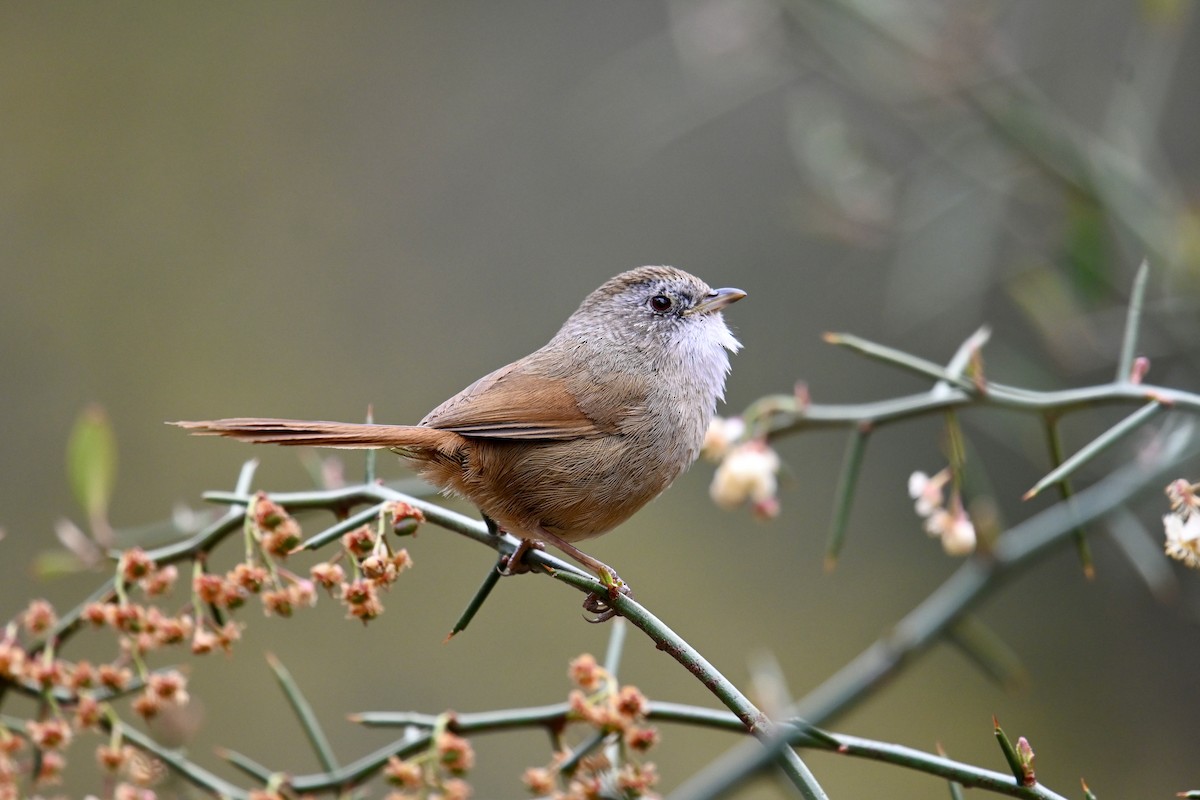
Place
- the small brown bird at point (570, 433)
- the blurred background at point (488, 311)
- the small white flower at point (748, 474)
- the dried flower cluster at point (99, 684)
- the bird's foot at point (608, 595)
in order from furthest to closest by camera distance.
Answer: the blurred background at point (488, 311), the small brown bird at point (570, 433), the small white flower at point (748, 474), the dried flower cluster at point (99, 684), the bird's foot at point (608, 595)

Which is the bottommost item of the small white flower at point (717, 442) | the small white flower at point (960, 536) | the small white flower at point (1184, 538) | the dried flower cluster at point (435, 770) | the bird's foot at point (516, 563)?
the dried flower cluster at point (435, 770)

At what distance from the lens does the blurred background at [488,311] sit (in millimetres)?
5566

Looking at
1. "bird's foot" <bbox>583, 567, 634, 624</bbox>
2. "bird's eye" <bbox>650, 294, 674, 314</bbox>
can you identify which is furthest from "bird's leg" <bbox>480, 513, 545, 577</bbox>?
"bird's eye" <bbox>650, 294, 674, 314</bbox>

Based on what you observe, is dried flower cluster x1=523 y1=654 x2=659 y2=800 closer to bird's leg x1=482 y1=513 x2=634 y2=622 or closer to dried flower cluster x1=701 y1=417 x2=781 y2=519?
bird's leg x1=482 y1=513 x2=634 y2=622

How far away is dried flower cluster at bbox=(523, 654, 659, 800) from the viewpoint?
173cm

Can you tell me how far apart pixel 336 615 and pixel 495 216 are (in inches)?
97.8

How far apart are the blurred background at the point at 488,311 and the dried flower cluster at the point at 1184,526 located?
285 centimetres

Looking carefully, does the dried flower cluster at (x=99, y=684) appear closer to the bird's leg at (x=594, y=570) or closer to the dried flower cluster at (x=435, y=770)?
the dried flower cluster at (x=435, y=770)

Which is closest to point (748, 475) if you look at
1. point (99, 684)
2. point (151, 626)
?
point (151, 626)

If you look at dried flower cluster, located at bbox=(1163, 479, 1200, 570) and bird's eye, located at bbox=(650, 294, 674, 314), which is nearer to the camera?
dried flower cluster, located at bbox=(1163, 479, 1200, 570)

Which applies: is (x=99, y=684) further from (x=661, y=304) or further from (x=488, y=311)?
(x=488, y=311)

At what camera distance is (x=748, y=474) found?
2422 mm

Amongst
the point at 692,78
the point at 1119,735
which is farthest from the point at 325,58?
the point at 1119,735

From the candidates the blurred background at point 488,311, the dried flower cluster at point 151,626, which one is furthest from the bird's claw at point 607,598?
the blurred background at point 488,311
